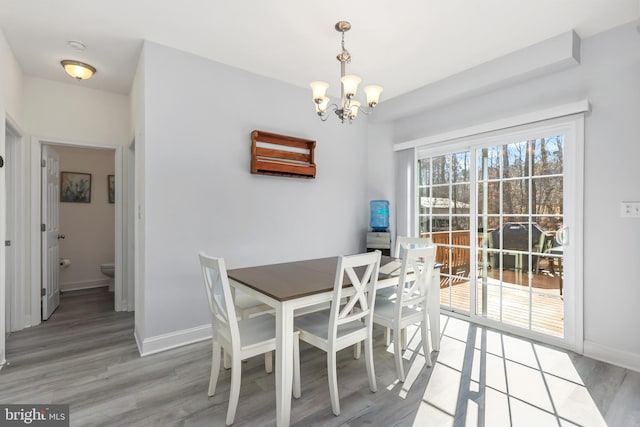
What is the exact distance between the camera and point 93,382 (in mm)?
2172

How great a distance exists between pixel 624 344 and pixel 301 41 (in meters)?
3.57

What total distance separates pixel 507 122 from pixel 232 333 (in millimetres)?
3075

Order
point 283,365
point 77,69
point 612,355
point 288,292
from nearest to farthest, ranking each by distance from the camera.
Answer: point 283,365, point 288,292, point 612,355, point 77,69

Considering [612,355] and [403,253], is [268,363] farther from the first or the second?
[612,355]

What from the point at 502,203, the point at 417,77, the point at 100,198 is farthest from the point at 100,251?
the point at 502,203

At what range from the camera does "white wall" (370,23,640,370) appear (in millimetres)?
2381

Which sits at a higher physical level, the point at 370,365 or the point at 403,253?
the point at 403,253

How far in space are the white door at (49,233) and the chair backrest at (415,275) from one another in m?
3.75

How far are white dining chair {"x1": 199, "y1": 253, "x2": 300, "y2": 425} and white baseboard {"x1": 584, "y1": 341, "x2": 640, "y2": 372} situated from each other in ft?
8.04

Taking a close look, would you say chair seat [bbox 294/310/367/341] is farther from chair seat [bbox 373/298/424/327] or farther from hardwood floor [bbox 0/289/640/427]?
hardwood floor [bbox 0/289/640/427]

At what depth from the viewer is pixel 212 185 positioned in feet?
9.82

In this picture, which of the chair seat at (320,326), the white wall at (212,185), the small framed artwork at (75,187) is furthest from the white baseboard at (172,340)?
the small framed artwork at (75,187)

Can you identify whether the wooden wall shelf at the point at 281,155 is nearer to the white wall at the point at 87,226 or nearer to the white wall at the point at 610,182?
the white wall at the point at 610,182

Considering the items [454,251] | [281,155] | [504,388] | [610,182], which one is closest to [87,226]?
[281,155]
